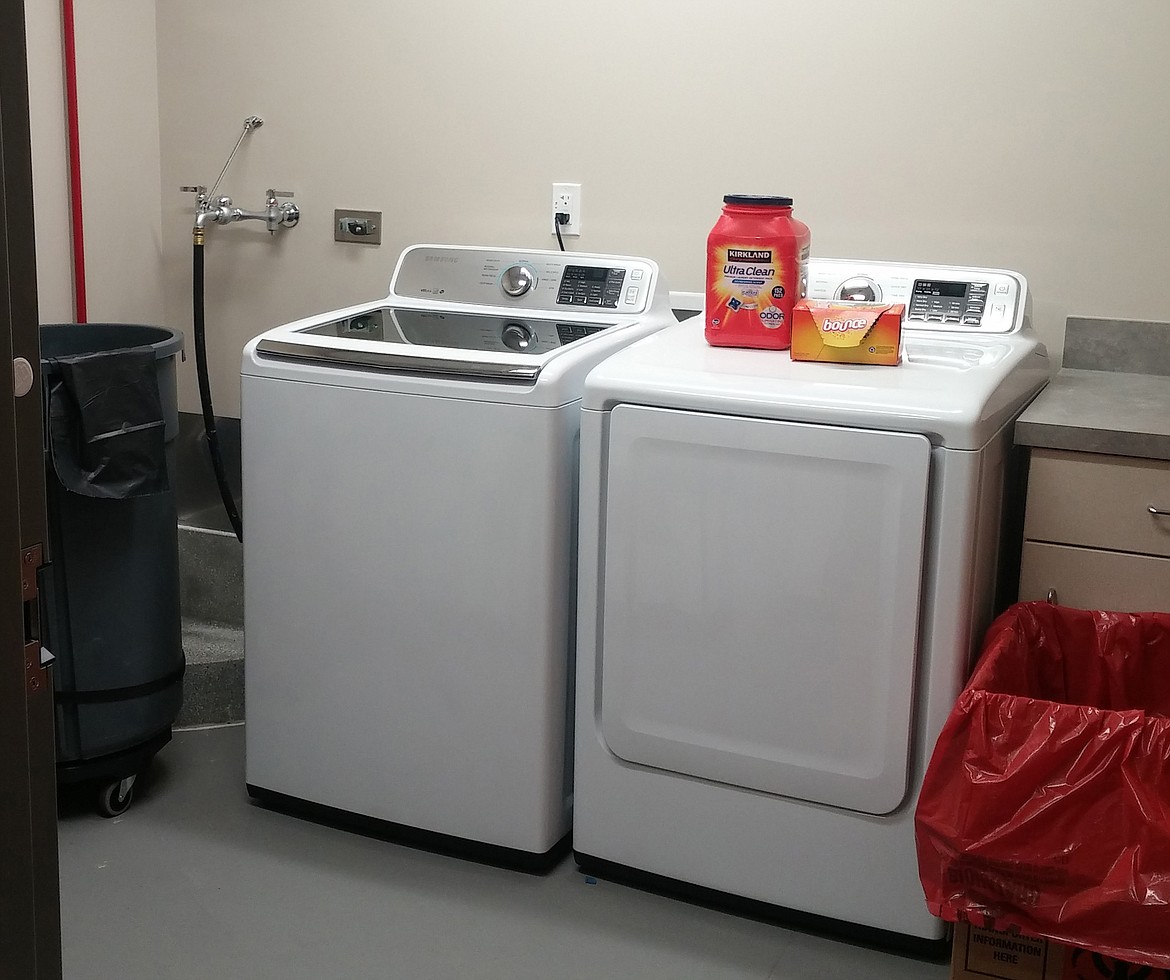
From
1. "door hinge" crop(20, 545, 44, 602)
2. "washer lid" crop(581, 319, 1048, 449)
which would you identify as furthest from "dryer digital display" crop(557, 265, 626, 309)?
"door hinge" crop(20, 545, 44, 602)

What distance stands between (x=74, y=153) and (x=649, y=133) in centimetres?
137

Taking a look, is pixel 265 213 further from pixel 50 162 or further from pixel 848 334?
pixel 848 334

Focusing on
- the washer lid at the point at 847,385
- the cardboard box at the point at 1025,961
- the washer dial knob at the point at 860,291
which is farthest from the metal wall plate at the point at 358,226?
the cardboard box at the point at 1025,961

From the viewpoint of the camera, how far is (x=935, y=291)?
2.42m

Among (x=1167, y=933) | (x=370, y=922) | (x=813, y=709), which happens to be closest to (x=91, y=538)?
(x=370, y=922)

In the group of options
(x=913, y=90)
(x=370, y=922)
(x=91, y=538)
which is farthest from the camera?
(x=913, y=90)

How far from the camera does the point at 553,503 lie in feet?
6.95

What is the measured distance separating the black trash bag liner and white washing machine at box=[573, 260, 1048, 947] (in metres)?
0.81

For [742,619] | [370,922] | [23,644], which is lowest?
[370,922]

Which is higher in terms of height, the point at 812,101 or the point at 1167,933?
the point at 812,101

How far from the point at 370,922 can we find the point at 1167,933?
4.13 ft

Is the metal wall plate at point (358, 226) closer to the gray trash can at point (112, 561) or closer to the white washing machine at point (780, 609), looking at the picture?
the gray trash can at point (112, 561)

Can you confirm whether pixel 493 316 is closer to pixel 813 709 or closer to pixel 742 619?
pixel 742 619

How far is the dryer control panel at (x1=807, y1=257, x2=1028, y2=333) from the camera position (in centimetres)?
237
